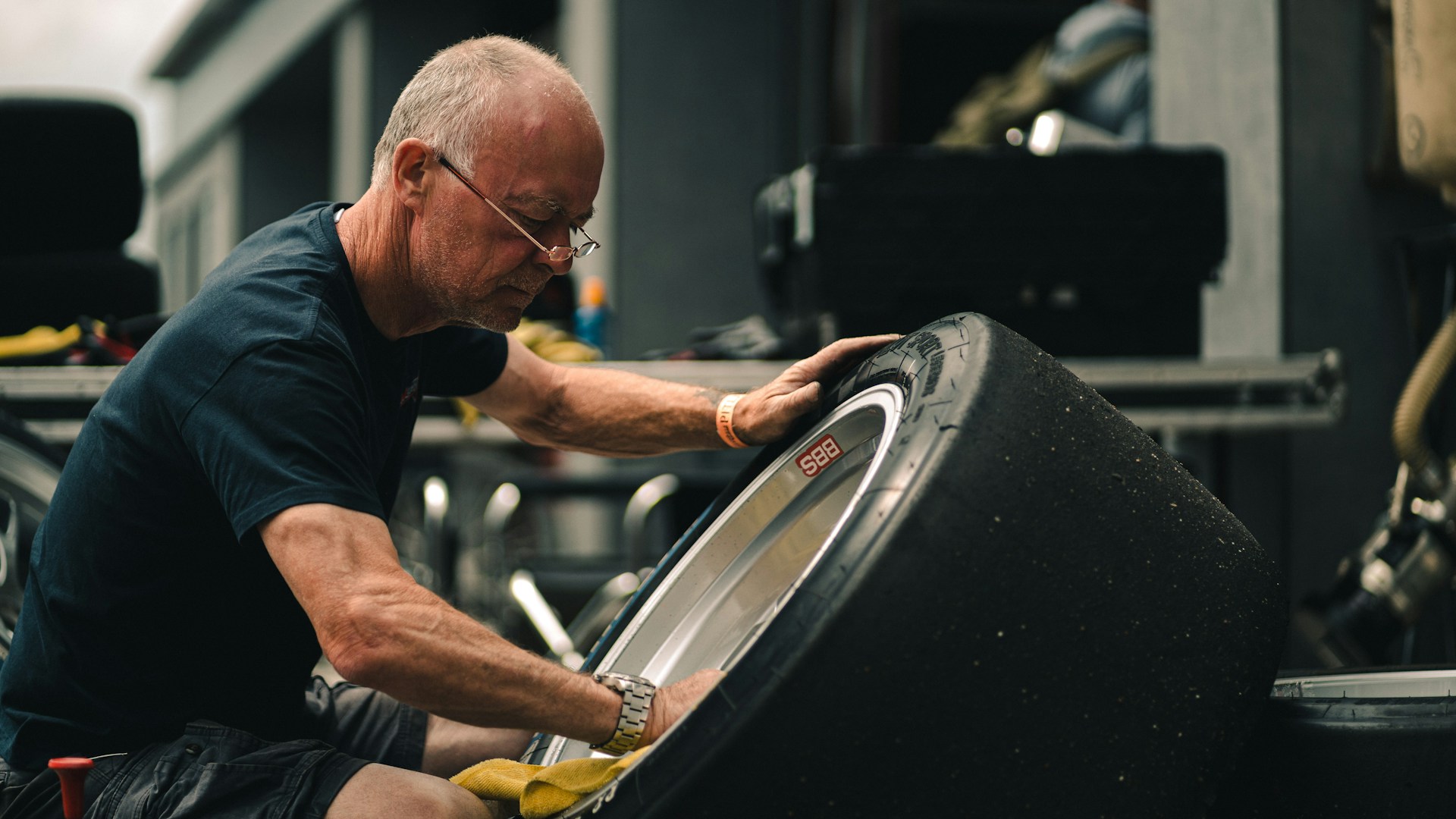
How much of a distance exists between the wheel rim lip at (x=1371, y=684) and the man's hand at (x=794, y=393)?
2.12ft

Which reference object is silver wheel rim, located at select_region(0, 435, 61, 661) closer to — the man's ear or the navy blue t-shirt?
the navy blue t-shirt

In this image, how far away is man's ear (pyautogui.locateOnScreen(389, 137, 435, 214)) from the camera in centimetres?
149

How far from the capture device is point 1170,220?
2816 mm

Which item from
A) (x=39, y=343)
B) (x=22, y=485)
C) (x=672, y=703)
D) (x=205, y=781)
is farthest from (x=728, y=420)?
(x=39, y=343)

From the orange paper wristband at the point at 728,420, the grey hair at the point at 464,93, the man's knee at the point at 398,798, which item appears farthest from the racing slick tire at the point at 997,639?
the grey hair at the point at 464,93

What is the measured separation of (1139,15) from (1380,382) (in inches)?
47.9

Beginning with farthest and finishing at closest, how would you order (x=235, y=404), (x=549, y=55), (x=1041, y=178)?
(x=1041, y=178), (x=549, y=55), (x=235, y=404)

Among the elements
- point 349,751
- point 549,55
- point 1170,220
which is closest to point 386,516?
point 349,751

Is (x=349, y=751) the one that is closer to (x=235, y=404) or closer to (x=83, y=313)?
(x=235, y=404)

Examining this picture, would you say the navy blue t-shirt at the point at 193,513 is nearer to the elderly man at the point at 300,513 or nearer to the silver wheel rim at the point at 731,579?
the elderly man at the point at 300,513

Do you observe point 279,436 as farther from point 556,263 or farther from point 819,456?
point 819,456

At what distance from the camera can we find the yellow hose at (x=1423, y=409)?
7.91 feet

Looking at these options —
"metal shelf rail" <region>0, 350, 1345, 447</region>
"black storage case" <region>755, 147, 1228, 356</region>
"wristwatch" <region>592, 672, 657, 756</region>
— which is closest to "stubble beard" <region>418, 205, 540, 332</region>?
"wristwatch" <region>592, 672, 657, 756</region>

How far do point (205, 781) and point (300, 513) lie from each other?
14.5 inches
